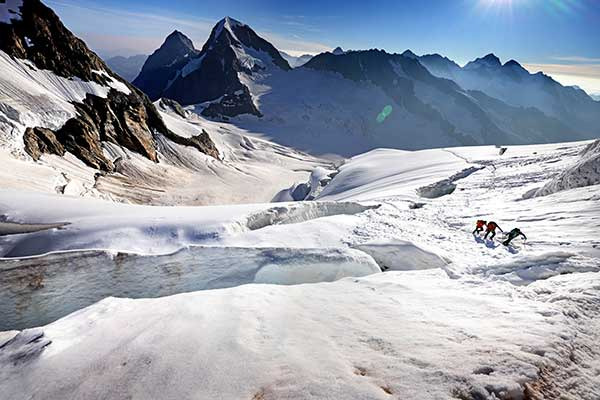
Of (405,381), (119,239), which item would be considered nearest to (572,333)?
(405,381)

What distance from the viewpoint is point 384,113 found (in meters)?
156

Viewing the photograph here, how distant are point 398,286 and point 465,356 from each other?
2.96 metres

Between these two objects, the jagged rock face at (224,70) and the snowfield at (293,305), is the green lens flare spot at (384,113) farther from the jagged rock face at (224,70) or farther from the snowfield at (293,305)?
the snowfield at (293,305)

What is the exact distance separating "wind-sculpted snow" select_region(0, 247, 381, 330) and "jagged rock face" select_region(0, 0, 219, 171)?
35.3m

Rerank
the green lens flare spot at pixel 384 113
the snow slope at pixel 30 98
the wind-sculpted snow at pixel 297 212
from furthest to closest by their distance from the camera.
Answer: the green lens flare spot at pixel 384 113
the snow slope at pixel 30 98
the wind-sculpted snow at pixel 297 212

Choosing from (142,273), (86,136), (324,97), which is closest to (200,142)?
(86,136)

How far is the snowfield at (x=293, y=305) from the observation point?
4.15 meters

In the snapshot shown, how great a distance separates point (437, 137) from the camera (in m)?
151

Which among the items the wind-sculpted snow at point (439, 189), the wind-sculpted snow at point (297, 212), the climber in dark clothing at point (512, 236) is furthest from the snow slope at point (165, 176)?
the climber in dark clothing at point (512, 236)

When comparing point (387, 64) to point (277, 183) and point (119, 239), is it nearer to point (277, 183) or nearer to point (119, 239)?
point (277, 183)

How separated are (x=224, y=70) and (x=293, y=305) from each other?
162739 mm

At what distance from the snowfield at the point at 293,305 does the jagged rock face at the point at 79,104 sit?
1321 inches

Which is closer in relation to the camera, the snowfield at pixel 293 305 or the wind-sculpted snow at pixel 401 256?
the snowfield at pixel 293 305

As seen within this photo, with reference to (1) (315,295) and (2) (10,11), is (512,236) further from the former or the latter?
(2) (10,11)
